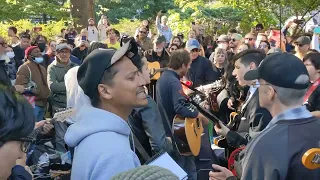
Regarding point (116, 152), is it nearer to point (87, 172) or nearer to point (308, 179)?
point (87, 172)

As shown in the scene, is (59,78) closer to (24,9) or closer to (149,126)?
(149,126)

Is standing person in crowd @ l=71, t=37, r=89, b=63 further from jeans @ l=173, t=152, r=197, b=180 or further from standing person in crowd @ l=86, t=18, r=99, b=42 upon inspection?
jeans @ l=173, t=152, r=197, b=180

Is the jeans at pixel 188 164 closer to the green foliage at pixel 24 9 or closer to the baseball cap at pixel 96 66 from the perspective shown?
the baseball cap at pixel 96 66

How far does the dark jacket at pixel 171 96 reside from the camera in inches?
224

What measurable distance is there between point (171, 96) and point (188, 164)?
2.82 feet

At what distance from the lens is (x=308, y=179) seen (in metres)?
2.80

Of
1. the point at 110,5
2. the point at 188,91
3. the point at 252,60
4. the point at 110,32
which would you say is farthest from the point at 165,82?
the point at 110,5

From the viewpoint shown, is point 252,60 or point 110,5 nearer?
point 252,60

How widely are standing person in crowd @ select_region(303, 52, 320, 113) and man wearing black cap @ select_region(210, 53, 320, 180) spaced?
2.24 metres

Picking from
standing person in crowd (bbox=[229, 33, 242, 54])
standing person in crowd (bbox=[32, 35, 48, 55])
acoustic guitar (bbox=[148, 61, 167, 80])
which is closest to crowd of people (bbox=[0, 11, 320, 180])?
acoustic guitar (bbox=[148, 61, 167, 80])

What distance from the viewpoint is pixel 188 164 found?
5898 millimetres

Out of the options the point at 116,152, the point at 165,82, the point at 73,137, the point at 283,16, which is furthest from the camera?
the point at 283,16

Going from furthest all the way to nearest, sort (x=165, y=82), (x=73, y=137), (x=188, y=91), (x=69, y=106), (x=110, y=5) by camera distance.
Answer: (x=110, y=5) < (x=188, y=91) < (x=165, y=82) < (x=69, y=106) < (x=73, y=137)

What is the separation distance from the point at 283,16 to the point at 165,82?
1346 cm
